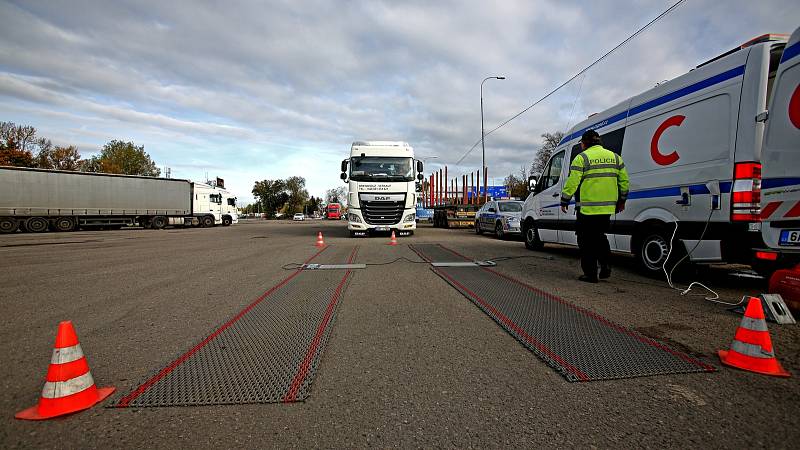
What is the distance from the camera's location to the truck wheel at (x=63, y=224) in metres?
23.9

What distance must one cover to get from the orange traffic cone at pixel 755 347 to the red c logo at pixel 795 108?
2.90m

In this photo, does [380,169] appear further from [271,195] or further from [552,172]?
[271,195]

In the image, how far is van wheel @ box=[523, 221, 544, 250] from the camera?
1007 centimetres

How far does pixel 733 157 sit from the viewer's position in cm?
483

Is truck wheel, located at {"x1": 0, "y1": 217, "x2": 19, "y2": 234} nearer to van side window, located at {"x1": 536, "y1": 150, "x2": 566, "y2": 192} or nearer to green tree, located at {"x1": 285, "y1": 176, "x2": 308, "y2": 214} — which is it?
van side window, located at {"x1": 536, "y1": 150, "x2": 566, "y2": 192}

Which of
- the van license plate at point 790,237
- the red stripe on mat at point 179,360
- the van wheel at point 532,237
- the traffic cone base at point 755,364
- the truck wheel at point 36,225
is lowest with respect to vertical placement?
the truck wheel at point 36,225

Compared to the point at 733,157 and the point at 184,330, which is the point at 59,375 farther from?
the point at 733,157

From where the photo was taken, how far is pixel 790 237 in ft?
13.8

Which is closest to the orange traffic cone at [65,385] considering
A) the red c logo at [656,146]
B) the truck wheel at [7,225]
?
the red c logo at [656,146]

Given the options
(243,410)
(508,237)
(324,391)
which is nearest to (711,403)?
(324,391)

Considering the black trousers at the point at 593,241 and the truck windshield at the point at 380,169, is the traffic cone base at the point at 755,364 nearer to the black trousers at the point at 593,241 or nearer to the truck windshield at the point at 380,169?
the black trousers at the point at 593,241

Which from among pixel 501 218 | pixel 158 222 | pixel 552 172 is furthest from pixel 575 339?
pixel 158 222

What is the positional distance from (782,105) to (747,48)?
1.07m

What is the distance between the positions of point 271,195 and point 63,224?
8901cm
